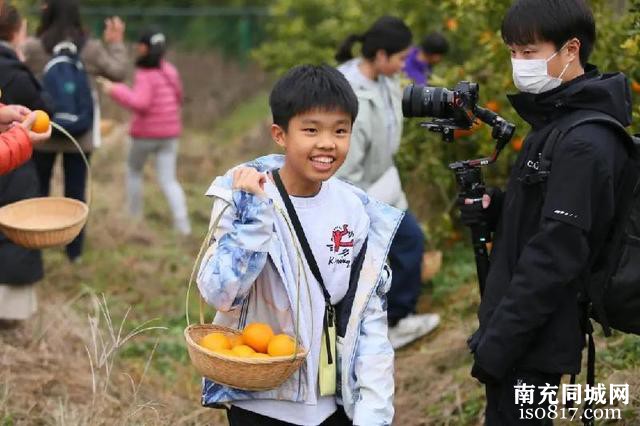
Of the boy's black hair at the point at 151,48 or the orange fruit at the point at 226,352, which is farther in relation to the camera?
the boy's black hair at the point at 151,48

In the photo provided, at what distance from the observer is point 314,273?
3160 millimetres

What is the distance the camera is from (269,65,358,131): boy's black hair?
10.2ft

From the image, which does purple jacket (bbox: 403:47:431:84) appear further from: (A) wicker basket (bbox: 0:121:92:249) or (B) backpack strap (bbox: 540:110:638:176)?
(B) backpack strap (bbox: 540:110:638:176)

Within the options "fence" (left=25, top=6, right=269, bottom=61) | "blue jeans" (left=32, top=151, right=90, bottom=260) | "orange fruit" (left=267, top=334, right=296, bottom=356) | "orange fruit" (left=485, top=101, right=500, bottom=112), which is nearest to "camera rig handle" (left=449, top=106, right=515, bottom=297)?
"orange fruit" (left=267, top=334, right=296, bottom=356)

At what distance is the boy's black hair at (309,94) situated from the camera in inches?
123

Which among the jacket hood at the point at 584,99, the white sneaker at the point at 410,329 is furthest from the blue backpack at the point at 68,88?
the jacket hood at the point at 584,99

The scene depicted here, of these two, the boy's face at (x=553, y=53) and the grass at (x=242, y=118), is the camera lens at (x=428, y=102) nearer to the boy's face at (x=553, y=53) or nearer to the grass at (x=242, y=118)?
the boy's face at (x=553, y=53)

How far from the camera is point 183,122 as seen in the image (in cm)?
1509

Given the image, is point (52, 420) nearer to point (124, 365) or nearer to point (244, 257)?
point (124, 365)

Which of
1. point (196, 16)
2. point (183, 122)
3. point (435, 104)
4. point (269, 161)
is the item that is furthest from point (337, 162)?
point (196, 16)

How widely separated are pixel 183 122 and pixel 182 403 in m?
10.4

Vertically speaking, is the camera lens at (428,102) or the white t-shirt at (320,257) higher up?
the camera lens at (428,102)

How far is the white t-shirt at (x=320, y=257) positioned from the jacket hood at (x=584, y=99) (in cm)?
72

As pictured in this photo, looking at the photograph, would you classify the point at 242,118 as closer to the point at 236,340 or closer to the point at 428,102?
the point at 428,102
